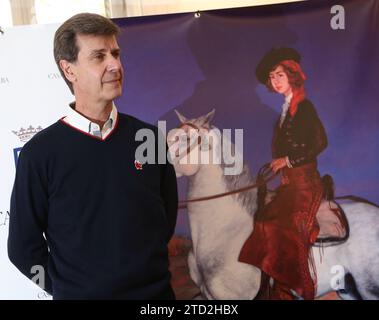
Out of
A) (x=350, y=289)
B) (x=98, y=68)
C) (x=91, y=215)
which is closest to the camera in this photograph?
(x=91, y=215)

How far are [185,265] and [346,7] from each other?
1.46 m

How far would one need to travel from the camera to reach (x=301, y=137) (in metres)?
2.64

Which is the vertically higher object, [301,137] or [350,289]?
[301,137]

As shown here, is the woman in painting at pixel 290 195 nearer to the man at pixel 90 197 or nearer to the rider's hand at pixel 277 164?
the rider's hand at pixel 277 164

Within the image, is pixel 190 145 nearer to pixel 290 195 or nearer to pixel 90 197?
pixel 290 195

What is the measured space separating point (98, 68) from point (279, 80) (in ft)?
4.11

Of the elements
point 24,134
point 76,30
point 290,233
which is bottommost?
point 290,233

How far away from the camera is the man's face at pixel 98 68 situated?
1.63 metres

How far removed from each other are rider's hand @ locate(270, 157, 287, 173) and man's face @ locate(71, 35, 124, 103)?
1.20 metres

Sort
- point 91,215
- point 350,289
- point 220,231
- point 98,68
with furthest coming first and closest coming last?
point 220,231 < point 350,289 < point 98,68 < point 91,215

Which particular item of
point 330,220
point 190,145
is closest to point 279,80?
point 190,145

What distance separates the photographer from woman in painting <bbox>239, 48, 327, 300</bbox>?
8.62 ft

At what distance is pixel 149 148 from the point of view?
176cm

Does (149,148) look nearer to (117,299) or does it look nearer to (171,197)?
(171,197)
